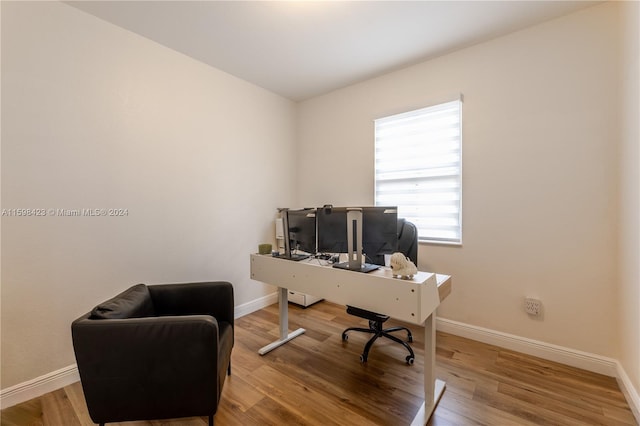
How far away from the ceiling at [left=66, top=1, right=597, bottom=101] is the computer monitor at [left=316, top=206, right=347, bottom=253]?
5.25ft

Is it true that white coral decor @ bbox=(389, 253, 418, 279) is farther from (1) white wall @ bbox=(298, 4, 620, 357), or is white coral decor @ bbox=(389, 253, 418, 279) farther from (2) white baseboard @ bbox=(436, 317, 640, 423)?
(2) white baseboard @ bbox=(436, 317, 640, 423)

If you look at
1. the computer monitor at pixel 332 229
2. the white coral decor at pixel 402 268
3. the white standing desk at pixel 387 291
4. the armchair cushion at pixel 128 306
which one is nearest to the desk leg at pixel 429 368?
the white standing desk at pixel 387 291

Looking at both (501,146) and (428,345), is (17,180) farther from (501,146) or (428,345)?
(501,146)

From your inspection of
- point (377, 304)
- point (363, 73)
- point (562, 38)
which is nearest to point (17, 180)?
point (377, 304)

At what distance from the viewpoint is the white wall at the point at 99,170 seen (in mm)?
1842

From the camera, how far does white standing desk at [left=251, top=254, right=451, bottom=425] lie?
5.15 feet

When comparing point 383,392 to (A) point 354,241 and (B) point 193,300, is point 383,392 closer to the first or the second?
(A) point 354,241

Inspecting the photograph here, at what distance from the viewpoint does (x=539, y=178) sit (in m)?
2.27

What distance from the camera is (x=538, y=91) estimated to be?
2.27 metres

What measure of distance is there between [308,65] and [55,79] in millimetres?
2198

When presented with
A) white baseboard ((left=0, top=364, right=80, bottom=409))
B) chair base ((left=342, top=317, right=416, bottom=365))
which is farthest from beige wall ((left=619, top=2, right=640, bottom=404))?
white baseboard ((left=0, top=364, right=80, bottom=409))

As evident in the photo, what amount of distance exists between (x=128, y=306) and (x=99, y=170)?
1.24 metres

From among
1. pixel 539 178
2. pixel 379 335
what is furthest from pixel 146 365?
pixel 539 178

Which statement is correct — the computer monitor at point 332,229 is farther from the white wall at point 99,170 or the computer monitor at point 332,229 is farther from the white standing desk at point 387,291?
the white wall at point 99,170
